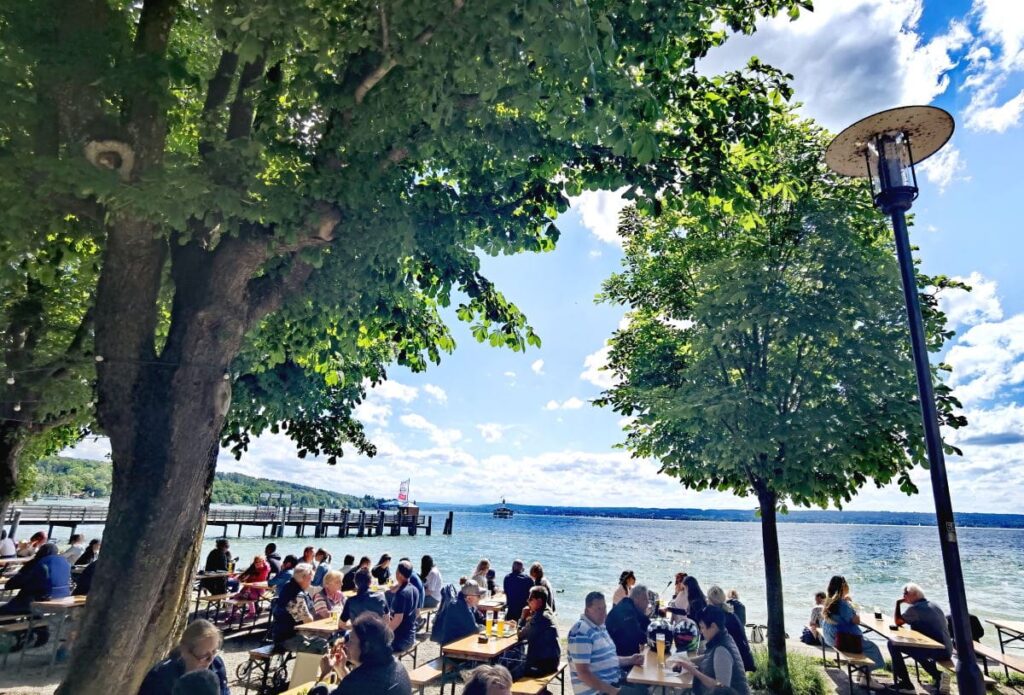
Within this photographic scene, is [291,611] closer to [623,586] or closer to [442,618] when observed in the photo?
[442,618]

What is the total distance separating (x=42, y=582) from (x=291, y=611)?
4262 mm

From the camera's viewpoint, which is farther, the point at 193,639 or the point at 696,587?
the point at 696,587

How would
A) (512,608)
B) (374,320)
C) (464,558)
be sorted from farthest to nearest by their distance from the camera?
(464,558), (512,608), (374,320)

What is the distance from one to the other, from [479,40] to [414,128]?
151cm

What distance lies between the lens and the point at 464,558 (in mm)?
52812

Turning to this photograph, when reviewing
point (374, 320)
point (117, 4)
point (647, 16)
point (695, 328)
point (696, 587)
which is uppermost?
point (117, 4)

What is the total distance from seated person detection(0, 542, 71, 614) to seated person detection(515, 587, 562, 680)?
7.69 meters

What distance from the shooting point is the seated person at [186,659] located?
395 cm

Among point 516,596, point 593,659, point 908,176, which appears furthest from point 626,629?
point 908,176

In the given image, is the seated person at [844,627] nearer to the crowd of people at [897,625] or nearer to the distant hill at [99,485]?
the crowd of people at [897,625]

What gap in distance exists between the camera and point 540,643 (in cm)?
645

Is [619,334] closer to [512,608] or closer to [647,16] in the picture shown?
[512,608]

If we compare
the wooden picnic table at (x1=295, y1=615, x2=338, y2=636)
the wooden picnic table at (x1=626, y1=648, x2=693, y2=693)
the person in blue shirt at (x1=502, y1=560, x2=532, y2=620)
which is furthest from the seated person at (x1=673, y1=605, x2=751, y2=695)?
the wooden picnic table at (x1=295, y1=615, x2=338, y2=636)

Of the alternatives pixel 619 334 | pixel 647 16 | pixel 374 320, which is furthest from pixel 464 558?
Result: pixel 647 16
